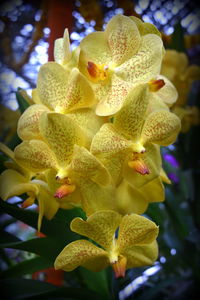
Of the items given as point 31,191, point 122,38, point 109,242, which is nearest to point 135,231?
point 109,242

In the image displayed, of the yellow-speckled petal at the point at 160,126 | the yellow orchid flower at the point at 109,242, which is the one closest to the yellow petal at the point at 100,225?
the yellow orchid flower at the point at 109,242

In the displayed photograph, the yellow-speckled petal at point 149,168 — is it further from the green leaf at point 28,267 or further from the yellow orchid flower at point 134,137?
the green leaf at point 28,267

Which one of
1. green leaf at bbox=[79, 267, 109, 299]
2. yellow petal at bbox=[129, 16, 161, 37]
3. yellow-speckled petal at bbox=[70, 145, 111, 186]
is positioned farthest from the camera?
green leaf at bbox=[79, 267, 109, 299]

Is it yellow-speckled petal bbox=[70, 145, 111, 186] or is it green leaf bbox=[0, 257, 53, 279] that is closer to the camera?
yellow-speckled petal bbox=[70, 145, 111, 186]

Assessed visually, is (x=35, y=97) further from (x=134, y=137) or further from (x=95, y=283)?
(x=95, y=283)

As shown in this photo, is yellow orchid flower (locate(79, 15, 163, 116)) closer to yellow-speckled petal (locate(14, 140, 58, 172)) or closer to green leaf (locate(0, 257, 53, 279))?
yellow-speckled petal (locate(14, 140, 58, 172))

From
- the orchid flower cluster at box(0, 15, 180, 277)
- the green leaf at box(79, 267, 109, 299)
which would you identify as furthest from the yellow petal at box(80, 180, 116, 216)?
the green leaf at box(79, 267, 109, 299)

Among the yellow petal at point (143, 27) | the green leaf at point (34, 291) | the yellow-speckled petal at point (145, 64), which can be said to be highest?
the yellow petal at point (143, 27)
